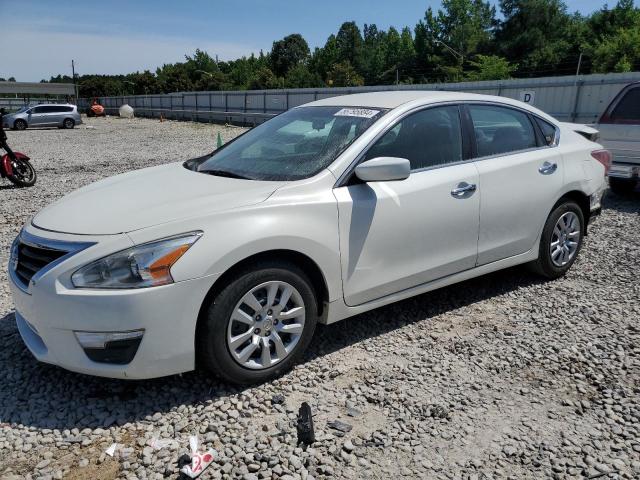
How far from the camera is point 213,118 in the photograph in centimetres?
3397

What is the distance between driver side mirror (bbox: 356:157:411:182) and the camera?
318 centimetres

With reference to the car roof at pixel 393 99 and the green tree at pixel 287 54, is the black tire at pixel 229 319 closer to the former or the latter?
the car roof at pixel 393 99

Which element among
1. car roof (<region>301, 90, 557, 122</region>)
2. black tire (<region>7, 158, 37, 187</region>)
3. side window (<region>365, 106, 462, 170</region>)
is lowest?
black tire (<region>7, 158, 37, 187</region>)

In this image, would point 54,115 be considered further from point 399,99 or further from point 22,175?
point 399,99

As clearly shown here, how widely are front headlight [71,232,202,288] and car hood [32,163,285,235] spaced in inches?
7.2

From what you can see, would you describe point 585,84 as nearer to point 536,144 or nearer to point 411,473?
point 536,144

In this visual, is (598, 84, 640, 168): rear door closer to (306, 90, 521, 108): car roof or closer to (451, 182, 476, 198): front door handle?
(306, 90, 521, 108): car roof

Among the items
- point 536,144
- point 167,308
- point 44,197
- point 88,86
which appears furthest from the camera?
point 88,86

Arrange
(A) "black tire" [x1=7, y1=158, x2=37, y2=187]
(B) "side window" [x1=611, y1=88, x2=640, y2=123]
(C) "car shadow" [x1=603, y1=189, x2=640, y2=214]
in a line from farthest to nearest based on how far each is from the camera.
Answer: (A) "black tire" [x1=7, y1=158, x2=37, y2=187]
(B) "side window" [x1=611, y1=88, x2=640, y2=123]
(C) "car shadow" [x1=603, y1=189, x2=640, y2=214]

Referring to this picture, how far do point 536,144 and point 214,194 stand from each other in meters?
2.92

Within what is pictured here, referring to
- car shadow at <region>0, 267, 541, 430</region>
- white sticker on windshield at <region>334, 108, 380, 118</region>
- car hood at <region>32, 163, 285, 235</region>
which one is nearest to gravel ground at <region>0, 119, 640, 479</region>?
car shadow at <region>0, 267, 541, 430</region>

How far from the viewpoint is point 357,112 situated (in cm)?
374

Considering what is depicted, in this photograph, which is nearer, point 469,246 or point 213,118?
point 469,246

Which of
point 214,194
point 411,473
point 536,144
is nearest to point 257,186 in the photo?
point 214,194
